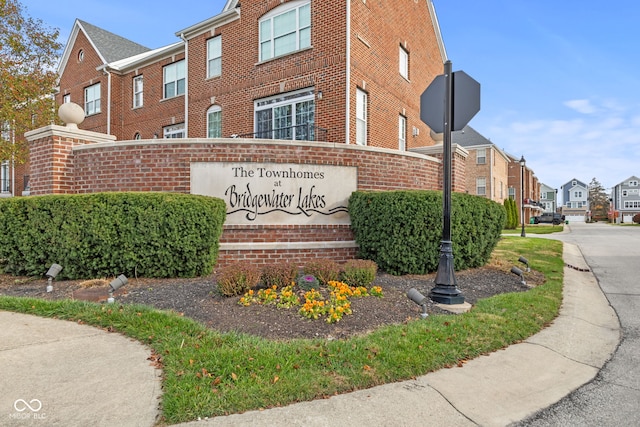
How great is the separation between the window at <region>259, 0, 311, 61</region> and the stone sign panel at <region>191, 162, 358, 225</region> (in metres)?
7.51

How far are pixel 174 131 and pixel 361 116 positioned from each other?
34.9 feet

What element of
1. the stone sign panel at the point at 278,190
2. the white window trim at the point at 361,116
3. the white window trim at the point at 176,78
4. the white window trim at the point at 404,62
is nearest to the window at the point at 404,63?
the white window trim at the point at 404,62

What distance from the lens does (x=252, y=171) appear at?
7781mm

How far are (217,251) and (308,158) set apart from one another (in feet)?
8.51

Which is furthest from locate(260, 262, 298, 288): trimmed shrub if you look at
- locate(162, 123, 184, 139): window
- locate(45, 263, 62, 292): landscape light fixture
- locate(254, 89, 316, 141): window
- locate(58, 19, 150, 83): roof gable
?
locate(58, 19, 150, 83): roof gable

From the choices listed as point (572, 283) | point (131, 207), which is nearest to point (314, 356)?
point (131, 207)

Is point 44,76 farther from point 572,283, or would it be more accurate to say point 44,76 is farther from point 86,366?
point 572,283

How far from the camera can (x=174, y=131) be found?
19.6 m

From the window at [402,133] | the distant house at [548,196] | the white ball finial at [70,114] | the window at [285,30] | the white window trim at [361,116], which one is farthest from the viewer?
the distant house at [548,196]

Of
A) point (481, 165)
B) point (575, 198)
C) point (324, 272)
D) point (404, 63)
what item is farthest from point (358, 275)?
point (575, 198)

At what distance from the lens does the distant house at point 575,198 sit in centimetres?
10344

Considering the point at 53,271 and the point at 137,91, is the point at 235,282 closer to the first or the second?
the point at 53,271

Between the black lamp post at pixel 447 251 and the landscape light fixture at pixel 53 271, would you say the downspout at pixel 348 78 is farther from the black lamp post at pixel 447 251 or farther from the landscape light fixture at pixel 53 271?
the landscape light fixture at pixel 53 271

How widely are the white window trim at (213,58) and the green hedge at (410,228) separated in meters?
11.5
